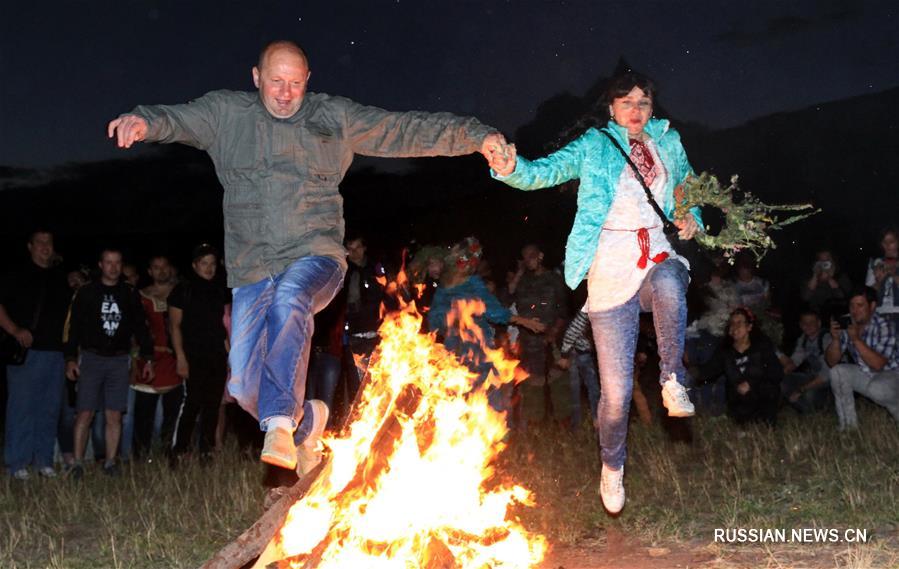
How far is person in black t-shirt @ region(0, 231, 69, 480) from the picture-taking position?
10.1 metres

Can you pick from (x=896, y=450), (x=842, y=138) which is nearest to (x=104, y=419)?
(x=896, y=450)

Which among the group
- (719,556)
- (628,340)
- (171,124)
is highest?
(171,124)

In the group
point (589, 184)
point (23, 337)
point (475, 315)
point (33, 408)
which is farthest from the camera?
point (475, 315)

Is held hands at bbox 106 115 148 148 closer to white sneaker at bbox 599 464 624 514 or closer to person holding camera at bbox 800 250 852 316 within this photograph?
white sneaker at bbox 599 464 624 514

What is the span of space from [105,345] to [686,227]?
6.47m

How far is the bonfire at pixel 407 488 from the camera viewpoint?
537cm

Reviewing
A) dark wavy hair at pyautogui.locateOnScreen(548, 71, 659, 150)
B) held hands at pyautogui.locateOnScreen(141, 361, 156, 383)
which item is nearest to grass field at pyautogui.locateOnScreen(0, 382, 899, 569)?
held hands at pyautogui.locateOnScreen(141, 361, 156, 383)

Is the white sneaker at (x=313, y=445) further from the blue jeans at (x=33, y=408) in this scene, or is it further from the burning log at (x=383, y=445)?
the blue jeans at (x=33, y=408)

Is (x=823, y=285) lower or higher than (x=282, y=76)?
lower

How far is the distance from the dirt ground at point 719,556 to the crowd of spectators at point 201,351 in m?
2.84

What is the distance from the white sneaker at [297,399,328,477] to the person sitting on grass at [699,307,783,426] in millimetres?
6664

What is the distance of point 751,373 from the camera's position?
38.0 ft

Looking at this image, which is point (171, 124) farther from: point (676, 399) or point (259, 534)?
point (676, 399)

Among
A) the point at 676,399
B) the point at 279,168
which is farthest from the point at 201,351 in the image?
the point at 676,399
